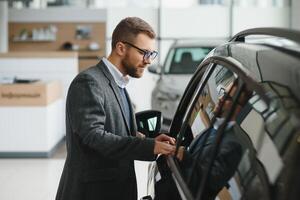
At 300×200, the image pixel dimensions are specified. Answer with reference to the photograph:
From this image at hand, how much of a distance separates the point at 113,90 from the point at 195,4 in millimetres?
13764

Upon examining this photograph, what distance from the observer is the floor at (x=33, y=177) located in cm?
655

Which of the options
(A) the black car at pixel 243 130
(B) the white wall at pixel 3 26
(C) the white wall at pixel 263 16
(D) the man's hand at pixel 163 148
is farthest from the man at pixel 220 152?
(C) the white wall at pixel 263 16

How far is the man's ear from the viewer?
297 cm

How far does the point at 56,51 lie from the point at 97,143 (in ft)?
38.5

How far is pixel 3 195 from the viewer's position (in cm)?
659

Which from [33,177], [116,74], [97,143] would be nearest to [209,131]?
[97,143]

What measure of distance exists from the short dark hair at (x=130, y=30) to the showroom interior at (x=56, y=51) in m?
3.45

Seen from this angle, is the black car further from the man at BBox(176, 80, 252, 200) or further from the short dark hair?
the short dark hair

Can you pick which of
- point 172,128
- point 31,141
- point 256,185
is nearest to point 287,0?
point 31,141

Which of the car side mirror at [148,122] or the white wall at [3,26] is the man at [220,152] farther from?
the white wall at [3,26]

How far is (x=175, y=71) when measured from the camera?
962cm

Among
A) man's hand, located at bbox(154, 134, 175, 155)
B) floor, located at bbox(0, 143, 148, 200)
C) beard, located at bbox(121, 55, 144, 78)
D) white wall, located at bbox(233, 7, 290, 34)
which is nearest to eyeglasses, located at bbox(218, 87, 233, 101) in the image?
man's hand, located at bbox(154, 134, 175, 155)

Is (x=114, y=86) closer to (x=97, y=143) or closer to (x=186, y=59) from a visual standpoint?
(x=97, y=143)

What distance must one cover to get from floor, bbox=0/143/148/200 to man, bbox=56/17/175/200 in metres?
3.16
